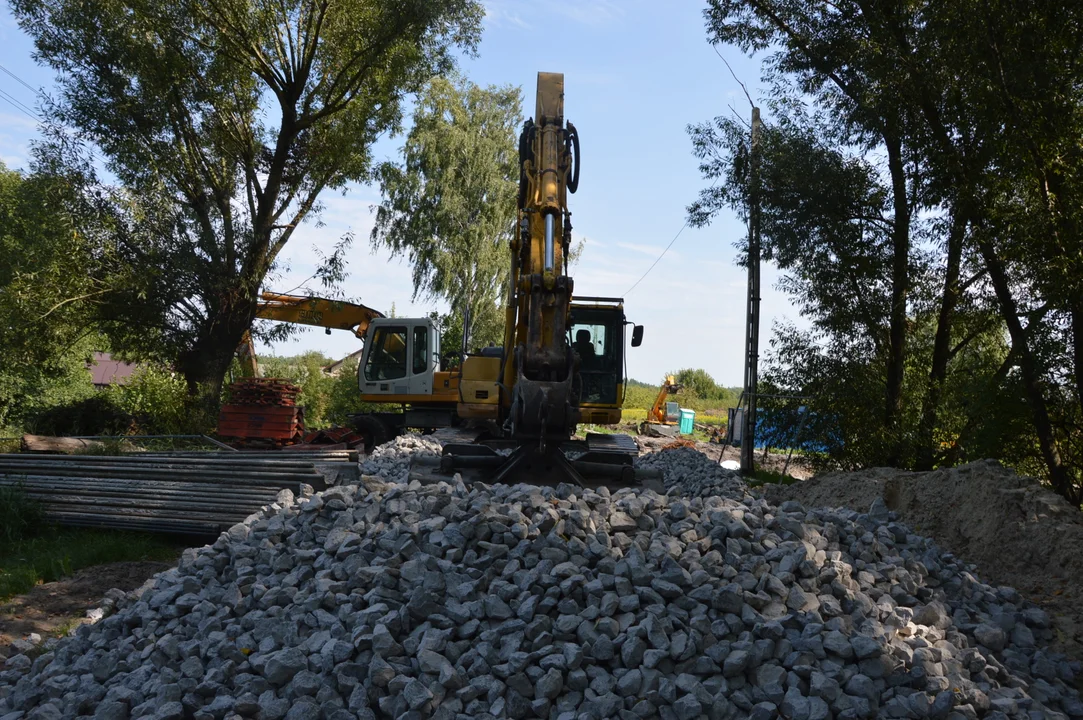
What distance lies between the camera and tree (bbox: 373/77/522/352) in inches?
1176

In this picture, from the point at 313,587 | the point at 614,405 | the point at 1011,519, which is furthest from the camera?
the point at 614,405

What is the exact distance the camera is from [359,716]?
381 centimetres

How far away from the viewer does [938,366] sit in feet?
38.6

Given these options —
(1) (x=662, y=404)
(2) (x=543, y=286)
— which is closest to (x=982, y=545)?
(2) (x=543, y=286)

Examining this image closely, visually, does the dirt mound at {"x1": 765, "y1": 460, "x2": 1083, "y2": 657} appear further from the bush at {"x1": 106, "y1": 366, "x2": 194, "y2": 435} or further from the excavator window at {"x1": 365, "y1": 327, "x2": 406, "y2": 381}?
the bush at {"x1": 106, "y1": 366, "x2": 194, "y2": 435}

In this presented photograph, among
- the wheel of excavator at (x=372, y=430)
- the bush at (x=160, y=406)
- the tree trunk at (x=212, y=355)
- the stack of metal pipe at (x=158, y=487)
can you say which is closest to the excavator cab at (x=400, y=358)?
the wheel of excavator at (x=372, y=430)

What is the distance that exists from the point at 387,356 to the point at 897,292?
848 cm

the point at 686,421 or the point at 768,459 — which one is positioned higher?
the point at 686,421

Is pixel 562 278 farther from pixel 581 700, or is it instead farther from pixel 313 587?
pixel 581 700

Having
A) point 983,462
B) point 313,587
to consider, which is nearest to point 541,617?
point 313,587

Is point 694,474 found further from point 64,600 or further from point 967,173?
point 64,600

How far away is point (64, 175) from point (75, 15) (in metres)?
3.25

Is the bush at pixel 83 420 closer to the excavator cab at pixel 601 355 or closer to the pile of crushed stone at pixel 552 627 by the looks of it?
the excavator cab at pixel 601 355

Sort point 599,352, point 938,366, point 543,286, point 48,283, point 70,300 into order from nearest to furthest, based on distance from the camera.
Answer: point 543,286, point 938,366, point 599,352, point 48,283, point 70,300
